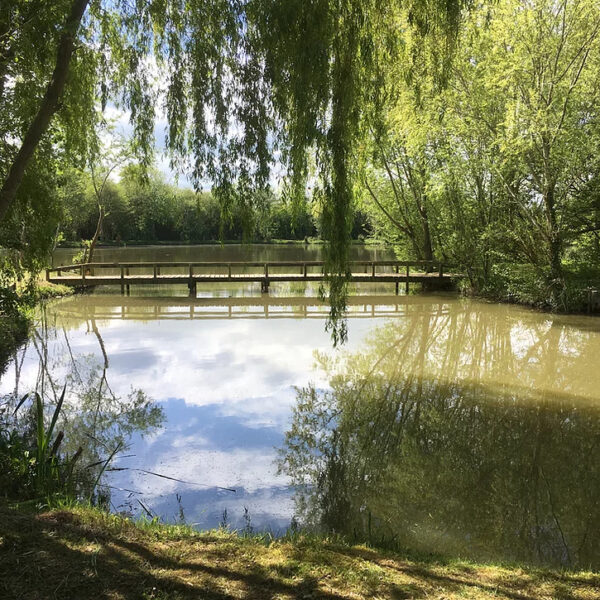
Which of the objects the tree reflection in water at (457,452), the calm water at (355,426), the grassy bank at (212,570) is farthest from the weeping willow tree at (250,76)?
the grassy bank at (212,570)

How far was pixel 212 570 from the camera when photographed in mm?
2826

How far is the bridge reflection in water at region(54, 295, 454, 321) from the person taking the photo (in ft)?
51.3

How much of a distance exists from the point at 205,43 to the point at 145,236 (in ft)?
181

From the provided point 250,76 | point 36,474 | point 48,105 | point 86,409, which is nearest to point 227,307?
point 86,409

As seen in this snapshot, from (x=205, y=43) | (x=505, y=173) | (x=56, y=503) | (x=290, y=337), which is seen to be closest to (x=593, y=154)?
(x=505, y=173)

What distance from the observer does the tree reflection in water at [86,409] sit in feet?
18.9

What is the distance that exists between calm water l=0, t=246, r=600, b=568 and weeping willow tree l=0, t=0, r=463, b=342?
1733 mm

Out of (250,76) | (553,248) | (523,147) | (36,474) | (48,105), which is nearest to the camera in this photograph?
(36,474)

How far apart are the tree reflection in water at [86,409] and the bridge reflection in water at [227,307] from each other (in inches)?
213

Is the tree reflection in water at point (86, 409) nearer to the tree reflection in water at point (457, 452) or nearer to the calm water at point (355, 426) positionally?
the calm water at point (355, 426)

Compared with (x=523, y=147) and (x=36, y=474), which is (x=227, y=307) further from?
(x=36, y=474)

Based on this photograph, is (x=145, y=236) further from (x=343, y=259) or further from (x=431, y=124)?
(x=343, y=259)

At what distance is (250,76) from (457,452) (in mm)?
4687

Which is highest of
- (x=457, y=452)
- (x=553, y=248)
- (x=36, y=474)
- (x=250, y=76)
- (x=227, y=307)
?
(x=250, y=76)
